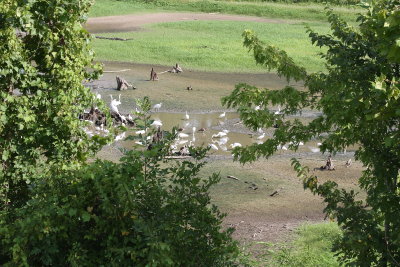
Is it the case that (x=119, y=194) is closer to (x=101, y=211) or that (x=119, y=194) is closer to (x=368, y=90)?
(x=101, y=211)

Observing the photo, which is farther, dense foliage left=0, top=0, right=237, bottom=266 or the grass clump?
the grass clump

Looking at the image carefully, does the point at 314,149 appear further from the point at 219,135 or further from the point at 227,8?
the point at 227,8

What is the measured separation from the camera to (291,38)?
1080 inches

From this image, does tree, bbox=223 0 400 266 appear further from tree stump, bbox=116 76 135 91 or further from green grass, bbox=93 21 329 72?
green grass, bbox=93 21 329 72

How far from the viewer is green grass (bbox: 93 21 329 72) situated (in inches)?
927

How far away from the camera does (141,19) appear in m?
31.8

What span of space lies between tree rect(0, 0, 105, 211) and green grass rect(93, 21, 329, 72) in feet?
50.7

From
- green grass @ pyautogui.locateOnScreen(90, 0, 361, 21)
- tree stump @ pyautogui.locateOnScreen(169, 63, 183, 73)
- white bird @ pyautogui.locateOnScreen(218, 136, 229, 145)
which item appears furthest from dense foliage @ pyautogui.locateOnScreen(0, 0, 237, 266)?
green grass @ pyautogui.locateOnScreen(90, 0, 361, 21)

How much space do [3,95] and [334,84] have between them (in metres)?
2.97

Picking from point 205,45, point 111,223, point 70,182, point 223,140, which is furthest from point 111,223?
point 205,45

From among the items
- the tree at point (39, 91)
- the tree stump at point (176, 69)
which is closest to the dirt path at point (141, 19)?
the tree stump at point (176, 69)

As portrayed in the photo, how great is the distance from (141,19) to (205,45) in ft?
22.6

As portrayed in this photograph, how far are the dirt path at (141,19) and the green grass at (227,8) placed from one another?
32.6 inches

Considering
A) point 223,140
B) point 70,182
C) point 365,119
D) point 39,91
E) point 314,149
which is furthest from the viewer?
point 314,149
